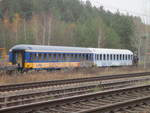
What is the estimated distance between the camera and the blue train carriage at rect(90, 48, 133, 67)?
31.2m

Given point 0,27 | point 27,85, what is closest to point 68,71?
point 27,85

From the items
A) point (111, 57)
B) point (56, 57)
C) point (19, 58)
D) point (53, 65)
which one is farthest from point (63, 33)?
point (19, 58)

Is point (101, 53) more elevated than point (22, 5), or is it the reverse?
point (22, 5)

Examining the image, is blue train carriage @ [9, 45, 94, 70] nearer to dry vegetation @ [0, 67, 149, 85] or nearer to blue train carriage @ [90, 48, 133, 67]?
dry vegetation @ [0, 67, 149, 85]

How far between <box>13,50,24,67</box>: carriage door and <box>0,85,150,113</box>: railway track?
13457 millimetres

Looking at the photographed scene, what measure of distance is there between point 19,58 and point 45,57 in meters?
2.45

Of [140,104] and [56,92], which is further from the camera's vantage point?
[56,92]

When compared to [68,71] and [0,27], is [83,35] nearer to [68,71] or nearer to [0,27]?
[0,27]

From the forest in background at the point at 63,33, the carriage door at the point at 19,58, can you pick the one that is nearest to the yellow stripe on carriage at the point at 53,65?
the carriage door at the point at 19,58

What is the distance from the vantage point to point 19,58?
24.0 meters

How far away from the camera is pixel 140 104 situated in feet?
31.3

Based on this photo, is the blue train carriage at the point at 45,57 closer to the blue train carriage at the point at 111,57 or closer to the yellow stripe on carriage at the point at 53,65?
the yellow stripe on carriage at the point at 53,65

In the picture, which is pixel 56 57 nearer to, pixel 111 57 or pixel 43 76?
pixel 43 76

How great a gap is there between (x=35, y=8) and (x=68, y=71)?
66903 mm
